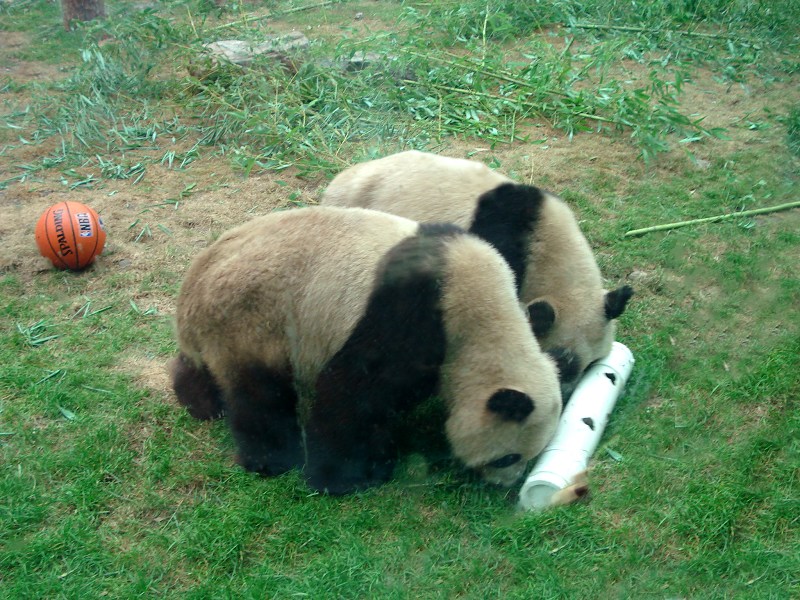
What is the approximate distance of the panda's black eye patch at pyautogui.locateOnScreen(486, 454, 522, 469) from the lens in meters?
4.55

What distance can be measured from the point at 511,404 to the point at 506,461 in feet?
1.44

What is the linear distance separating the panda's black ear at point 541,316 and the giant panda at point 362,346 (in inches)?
22.6

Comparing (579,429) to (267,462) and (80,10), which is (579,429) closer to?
(267,462)

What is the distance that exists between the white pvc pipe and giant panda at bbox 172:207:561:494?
14 centimetres

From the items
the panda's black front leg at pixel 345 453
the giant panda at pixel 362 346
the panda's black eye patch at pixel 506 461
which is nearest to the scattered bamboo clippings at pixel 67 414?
the giant panda at pixel 362 346

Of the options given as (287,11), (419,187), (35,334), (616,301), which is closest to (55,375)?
(35,334)

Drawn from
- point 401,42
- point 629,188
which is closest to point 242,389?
point 629,188

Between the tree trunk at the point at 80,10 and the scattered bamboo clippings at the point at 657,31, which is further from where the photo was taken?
the tree trunk at the point at 80,10

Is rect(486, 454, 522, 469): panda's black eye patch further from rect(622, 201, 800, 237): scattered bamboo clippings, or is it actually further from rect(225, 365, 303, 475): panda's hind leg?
rect(622, 201, 800, 237): scattered bamboo clippings

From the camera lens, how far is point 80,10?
13188mm

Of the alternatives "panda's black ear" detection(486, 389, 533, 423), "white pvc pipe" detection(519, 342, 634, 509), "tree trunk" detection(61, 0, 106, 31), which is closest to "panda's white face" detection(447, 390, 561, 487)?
"panda's black ear" detection(486, 389, 533, 423)

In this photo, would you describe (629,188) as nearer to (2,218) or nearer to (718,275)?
(718,275)

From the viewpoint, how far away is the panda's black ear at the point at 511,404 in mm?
4293

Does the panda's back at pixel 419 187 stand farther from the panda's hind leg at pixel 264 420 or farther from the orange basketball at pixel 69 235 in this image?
the orange basketball at pixel 69 235
